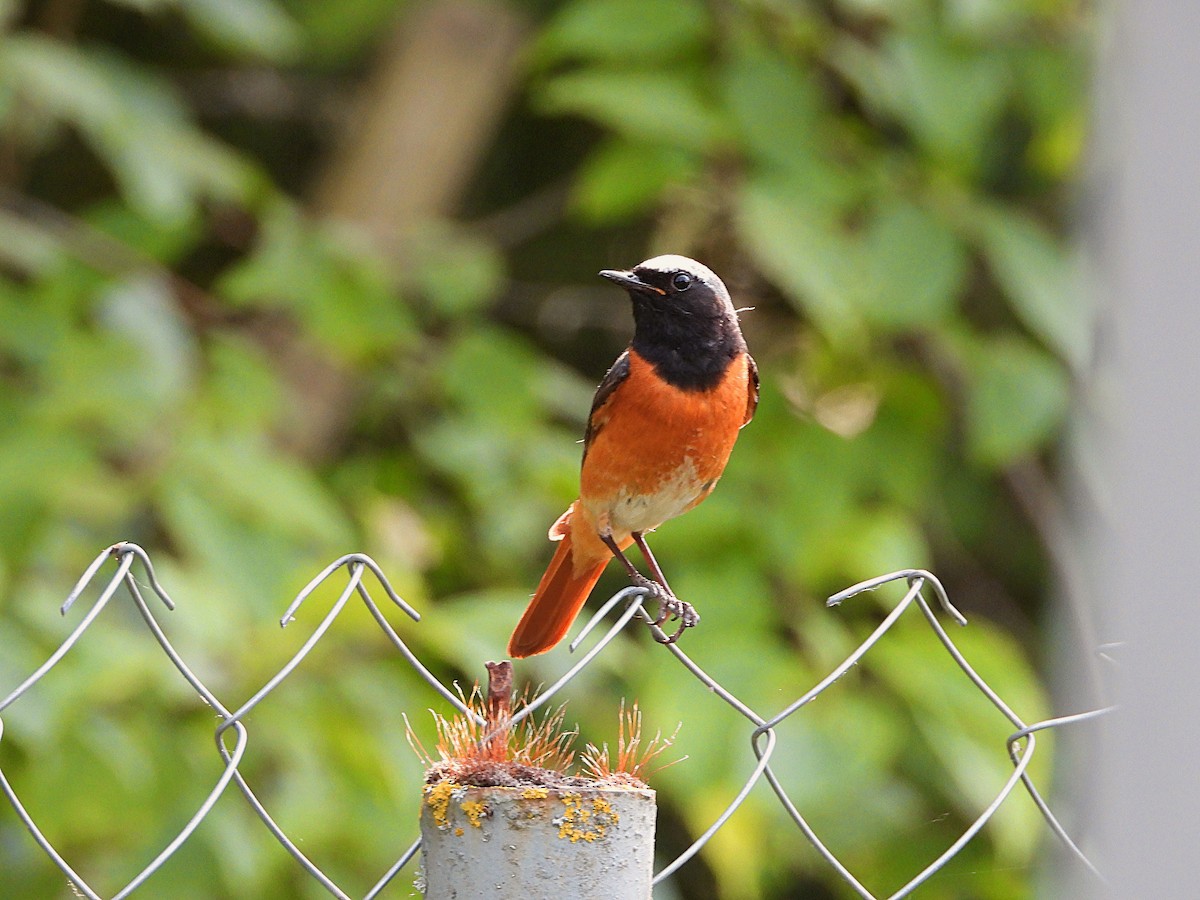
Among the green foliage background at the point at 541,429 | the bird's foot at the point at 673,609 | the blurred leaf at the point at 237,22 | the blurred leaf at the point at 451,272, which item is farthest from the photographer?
the blurred leaf at the point at 451,272

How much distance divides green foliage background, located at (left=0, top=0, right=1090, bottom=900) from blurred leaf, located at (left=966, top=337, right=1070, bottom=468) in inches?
0.4

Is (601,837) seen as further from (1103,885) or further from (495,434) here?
(495,434)

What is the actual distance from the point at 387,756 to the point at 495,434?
114cm

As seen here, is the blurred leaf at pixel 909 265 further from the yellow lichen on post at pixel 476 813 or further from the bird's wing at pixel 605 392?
the yellow lichen on post at pixel 476 813

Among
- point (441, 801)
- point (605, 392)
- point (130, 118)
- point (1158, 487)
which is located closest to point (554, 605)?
point (605, 392)

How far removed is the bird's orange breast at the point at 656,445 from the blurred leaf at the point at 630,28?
1372 mm

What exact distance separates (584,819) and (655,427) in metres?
1.46

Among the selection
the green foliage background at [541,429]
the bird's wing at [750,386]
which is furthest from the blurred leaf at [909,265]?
the bird's wing at [750,386]

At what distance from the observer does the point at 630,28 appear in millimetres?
4094

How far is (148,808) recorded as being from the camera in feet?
11.3

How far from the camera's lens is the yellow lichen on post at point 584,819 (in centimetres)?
156

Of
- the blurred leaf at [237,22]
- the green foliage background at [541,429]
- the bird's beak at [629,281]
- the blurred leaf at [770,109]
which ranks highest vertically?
the blurred leaf at [237,22]

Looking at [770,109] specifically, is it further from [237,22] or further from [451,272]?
[237,22]

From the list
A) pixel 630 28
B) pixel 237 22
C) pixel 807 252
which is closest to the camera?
A: pixel 807 252
